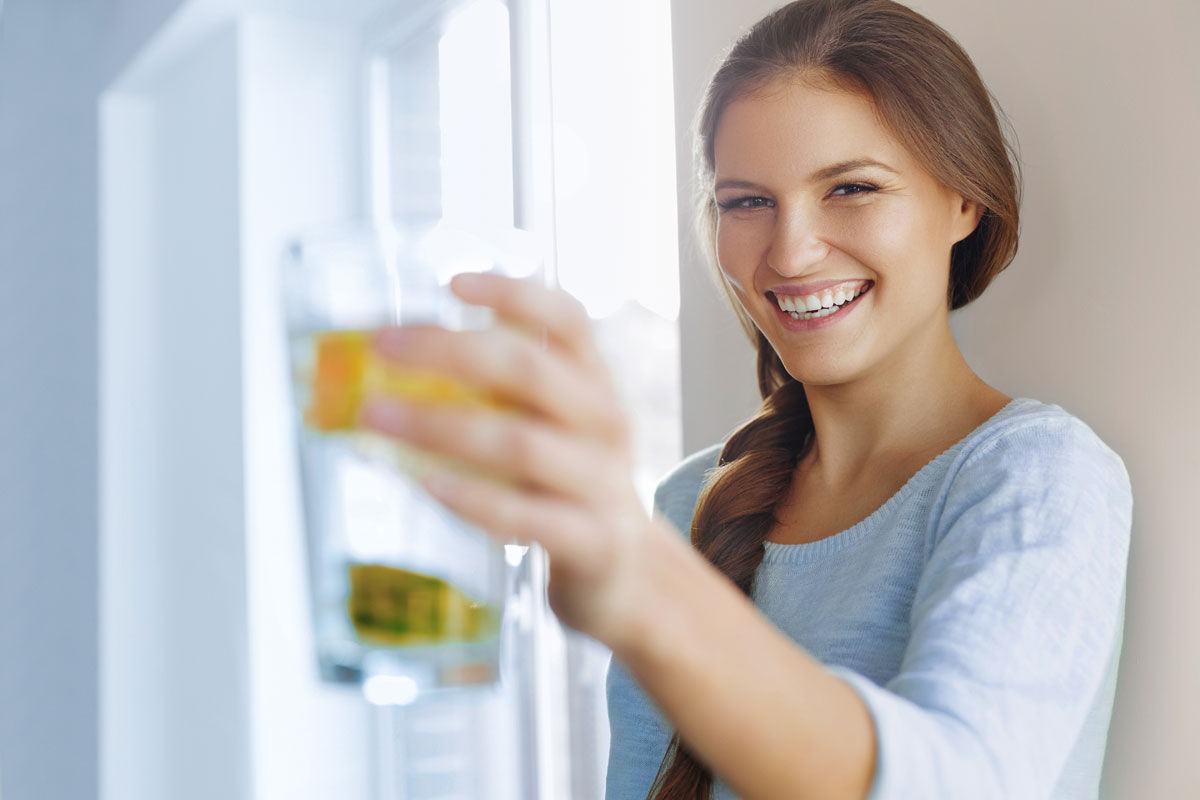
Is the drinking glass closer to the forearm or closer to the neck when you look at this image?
the forearm

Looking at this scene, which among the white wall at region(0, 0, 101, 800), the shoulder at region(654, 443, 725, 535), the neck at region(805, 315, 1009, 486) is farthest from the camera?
→ the white wall at region(0, 0, 101, 800)

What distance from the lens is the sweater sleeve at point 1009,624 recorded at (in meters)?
0.52

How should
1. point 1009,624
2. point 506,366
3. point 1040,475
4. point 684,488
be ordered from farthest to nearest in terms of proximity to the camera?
point 684,488, point 1040,475, point 1009,624, point 506,366

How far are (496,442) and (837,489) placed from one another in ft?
2.43

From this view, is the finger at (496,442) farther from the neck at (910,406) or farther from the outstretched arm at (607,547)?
the neck at (910,406)

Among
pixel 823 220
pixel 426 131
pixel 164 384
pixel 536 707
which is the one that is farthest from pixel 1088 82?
pixel 164 384

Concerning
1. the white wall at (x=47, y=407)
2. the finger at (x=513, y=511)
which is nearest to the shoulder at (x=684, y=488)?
the finger at (x=513, y=511)

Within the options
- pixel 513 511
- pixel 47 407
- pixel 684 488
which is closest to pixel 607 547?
pixel 513 511

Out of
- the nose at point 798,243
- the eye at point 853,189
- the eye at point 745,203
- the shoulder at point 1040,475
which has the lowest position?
the shoulder at point 1040,475

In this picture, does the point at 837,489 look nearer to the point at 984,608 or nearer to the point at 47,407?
the point at 984,608

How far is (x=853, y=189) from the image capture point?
92 centimetres

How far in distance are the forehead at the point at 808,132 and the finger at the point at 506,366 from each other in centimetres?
61

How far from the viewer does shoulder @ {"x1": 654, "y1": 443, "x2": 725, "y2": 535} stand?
1.22 m

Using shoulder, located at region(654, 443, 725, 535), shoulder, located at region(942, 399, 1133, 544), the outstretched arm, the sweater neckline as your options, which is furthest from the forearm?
shoulder, located at region(654, 443, 725, 535)
